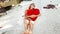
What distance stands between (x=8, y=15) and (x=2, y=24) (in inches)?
18.9

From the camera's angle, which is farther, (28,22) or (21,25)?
(21,25)

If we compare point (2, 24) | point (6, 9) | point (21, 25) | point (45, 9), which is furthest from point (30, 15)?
point (6, 9)

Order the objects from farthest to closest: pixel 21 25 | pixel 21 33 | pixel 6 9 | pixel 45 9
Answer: pixel 6 9
pixel 45 9
pixel 21 25
pixel 21 33

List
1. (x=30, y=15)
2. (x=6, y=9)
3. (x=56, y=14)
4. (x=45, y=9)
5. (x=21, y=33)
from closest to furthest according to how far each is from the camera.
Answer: (x=30, y=15) → (x=21, y=33) → (x=56, y=14) → (x=45, y=9) → (x=6, y=9)

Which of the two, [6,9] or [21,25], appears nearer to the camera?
[21,25]

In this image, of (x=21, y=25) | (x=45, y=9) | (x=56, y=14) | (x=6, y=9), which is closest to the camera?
(x=21, y=25)

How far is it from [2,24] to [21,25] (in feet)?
1.18

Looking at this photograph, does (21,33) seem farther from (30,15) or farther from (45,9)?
(45,9)

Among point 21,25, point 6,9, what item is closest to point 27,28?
point 21,25

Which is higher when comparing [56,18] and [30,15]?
[30,15]

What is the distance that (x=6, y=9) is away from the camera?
3.81m

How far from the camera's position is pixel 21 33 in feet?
7.88

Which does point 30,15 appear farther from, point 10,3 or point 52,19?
point 10,3

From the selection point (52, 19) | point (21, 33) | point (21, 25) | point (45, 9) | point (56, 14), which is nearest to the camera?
point (21, 33)
